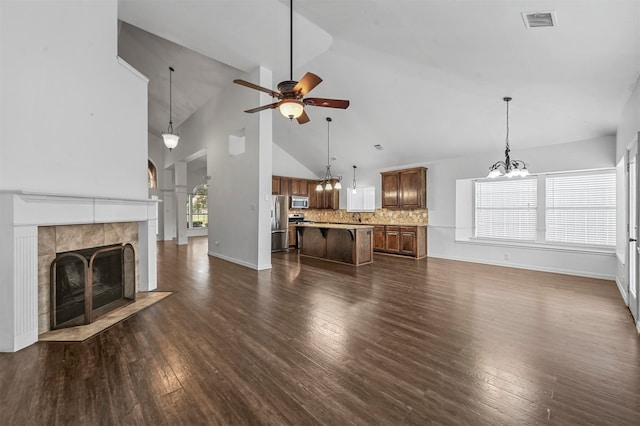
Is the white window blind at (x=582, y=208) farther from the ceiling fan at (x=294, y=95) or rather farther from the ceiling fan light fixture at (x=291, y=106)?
the ceiling fan light fixture at (x=291, y=106)

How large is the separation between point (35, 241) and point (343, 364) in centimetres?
292

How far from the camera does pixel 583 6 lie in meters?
2.44

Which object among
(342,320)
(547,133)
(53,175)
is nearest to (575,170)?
(547,133)

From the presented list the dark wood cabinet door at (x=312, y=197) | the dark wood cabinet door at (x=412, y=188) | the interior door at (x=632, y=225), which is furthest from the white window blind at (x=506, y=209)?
the dark wood cabinet door at (x=312, y=197)

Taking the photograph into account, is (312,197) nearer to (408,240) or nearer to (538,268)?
(408,240)

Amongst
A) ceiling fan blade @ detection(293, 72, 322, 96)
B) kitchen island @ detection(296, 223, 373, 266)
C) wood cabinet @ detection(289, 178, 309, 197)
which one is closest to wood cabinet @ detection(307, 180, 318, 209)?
wood cabinet @ detection(289, 178, 309, 197)

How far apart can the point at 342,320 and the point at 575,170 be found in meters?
5.42

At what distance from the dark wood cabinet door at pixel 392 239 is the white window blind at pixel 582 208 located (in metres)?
3.09

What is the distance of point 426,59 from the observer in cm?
401

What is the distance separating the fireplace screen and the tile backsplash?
5919 mm

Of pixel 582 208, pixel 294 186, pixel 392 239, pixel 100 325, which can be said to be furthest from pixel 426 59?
pixel 294 186

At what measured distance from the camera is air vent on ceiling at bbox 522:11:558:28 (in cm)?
262

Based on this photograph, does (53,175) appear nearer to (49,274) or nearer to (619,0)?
(49,274)

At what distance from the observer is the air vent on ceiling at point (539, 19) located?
8.59 feet
